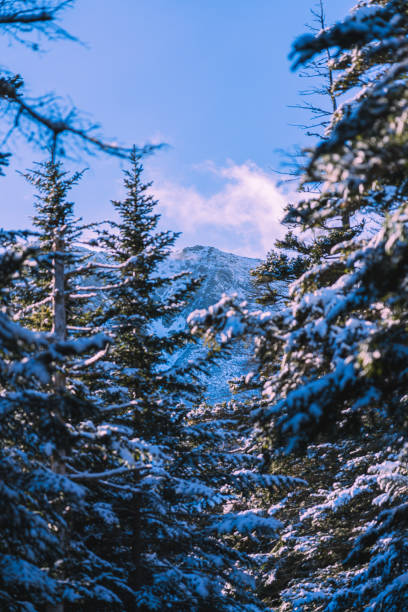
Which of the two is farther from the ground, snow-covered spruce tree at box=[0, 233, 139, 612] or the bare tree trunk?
the bare tree trunk

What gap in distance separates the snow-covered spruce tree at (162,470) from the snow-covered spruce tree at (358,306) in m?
2.49

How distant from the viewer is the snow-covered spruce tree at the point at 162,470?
8.41 metres

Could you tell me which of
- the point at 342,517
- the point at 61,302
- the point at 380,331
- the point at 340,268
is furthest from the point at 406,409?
the point at 342,517

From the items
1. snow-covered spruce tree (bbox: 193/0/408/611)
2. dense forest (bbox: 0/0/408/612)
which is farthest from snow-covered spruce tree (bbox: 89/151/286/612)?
snow-covered spruce tree (bbox: 193/0/408/611)

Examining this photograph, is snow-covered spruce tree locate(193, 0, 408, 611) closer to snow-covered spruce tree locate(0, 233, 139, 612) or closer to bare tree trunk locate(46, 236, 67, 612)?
snow-covered spruce tree locate(0, 233, 139, 612)

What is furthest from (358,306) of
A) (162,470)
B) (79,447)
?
(79,447)

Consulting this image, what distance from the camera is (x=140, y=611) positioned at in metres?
8.34

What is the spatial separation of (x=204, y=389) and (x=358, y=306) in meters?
6.18

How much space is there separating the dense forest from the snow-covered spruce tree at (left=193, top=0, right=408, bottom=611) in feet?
0.08

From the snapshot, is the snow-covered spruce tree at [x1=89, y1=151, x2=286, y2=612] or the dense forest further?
the snow-covered spruce tree at [x1=89, y1=151, x2=286, y2=612]

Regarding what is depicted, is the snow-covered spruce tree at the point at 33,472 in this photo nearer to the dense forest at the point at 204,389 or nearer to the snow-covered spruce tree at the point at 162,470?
the dense forest at the point at 204,389

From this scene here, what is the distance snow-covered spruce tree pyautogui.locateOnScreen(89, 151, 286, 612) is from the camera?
27.6ft

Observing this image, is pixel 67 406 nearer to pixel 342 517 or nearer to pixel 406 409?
pixel 406 409

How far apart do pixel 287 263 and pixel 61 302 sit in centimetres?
902
